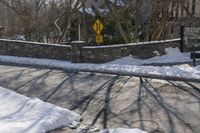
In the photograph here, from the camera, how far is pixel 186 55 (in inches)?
677

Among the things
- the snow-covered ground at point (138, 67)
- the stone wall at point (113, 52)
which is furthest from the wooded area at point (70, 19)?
the stone wall at point (113, 52)

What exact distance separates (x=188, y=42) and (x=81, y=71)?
615 cm

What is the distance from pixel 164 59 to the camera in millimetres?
16531

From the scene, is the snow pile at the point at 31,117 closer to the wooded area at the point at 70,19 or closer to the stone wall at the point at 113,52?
the stone wall at the point at 113,52

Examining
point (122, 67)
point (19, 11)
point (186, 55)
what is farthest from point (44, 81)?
point (19, 11)

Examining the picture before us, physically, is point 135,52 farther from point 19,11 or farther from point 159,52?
point 19,11

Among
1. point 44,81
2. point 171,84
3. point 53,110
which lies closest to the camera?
point 53,110

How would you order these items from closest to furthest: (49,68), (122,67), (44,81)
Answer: (44,81), (122,67), (49,68)

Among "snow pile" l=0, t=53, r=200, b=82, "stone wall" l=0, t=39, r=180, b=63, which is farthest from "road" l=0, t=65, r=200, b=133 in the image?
"stone wall" l=0, t=39, r=180, b=63

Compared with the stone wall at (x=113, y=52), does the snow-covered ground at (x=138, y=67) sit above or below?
below

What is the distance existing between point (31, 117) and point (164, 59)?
982cm

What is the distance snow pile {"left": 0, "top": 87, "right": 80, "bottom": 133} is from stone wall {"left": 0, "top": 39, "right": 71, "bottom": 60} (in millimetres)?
7554

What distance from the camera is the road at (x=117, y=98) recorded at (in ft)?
26.2

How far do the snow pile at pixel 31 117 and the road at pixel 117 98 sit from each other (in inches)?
10.8
